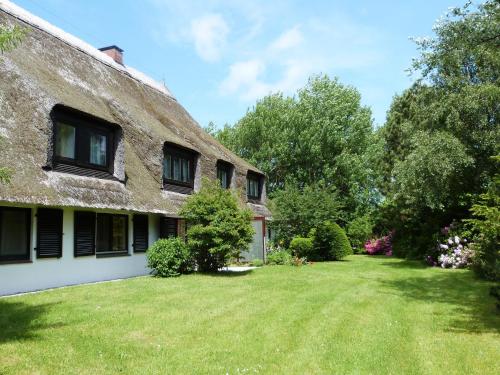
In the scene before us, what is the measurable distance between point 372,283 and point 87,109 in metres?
10.4

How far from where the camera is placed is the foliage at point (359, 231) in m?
33.5

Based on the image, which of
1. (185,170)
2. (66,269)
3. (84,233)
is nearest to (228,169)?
(185,170)

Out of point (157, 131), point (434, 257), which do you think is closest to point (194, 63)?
point (157, 131)

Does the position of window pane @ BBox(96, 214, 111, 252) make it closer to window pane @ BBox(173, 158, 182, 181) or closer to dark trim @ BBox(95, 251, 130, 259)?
dark trim @ BBox(95, 251, 130, 259)

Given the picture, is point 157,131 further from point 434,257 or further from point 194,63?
point 434,257

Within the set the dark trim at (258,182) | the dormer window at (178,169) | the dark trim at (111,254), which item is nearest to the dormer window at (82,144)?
the dark trim at (111,254)

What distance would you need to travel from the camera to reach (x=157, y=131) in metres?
17.9

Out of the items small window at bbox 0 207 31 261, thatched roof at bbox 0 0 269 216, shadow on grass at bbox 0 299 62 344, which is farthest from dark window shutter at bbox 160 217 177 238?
shadow on grass at bbox 0 299 62 344

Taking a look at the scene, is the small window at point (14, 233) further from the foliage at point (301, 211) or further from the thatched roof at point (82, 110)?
the foliage at point (301, 211)

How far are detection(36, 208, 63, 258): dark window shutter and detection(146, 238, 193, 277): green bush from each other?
3142 mm

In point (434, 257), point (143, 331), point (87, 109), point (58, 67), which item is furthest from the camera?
point (434, 257)

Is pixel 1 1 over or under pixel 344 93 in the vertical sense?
under

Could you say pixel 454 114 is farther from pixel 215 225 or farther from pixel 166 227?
pixel 166 227

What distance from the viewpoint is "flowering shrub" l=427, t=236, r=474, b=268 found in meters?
19.0
